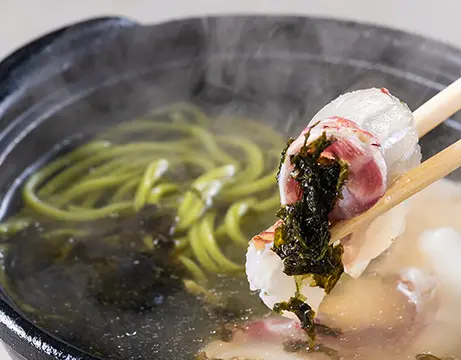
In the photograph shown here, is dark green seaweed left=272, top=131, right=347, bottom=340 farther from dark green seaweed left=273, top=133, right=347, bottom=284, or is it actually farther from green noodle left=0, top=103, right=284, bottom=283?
green noodle left=0, top=103, right=284, bottom=283

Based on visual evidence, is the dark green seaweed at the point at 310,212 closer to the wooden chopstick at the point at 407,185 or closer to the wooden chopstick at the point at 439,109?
the wooden chopstick at the point at 407,185

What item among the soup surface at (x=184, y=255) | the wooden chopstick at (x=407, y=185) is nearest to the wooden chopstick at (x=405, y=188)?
the wooden chopstick at (x=407, y=185)

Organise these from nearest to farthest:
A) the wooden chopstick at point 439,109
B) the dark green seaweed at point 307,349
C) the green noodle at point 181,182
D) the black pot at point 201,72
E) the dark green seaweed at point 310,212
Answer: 1. the dark green seaweed at point 310,212
2. the wooden chopstick at point 439,109
3. the dark green seaweed at point 307,349
4. the green noodle at point 181,182
5. the black pot at point 201,72

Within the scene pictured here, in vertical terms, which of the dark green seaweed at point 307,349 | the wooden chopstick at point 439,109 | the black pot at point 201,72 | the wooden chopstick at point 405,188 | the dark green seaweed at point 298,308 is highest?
the black pot at point 201,72

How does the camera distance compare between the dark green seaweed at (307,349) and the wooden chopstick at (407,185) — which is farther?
the dark green seaweed at (307,349)

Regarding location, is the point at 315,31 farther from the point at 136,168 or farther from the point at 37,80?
the point at 37,80

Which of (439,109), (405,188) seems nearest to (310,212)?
(405,188)


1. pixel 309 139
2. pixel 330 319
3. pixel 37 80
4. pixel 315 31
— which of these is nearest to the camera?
pixel 309 139

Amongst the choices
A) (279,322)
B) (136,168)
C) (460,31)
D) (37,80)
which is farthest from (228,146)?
(460,31)
